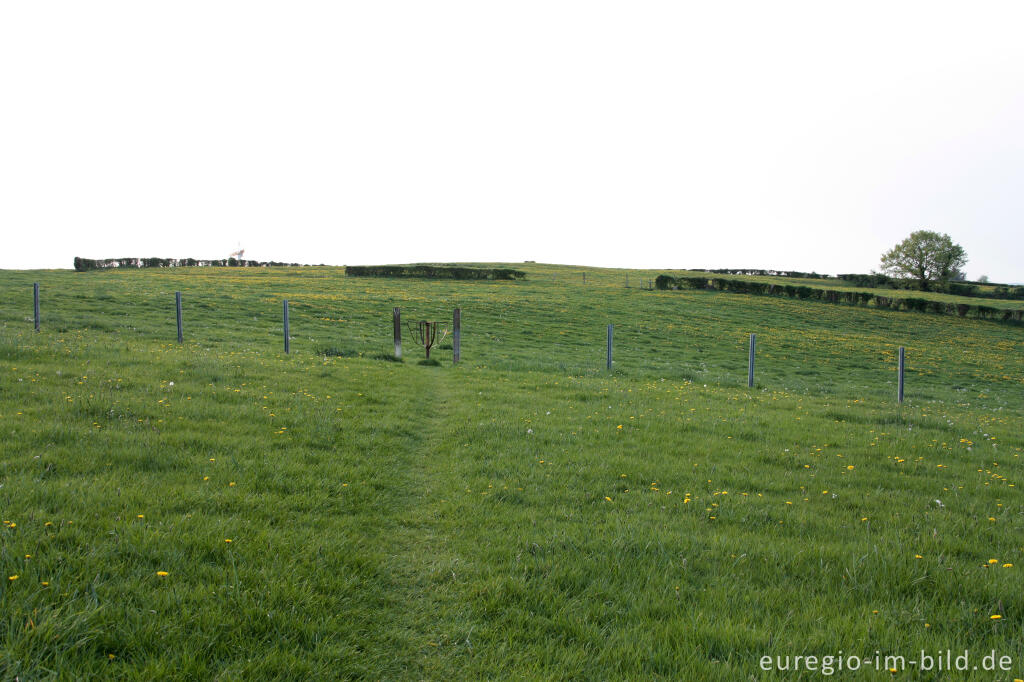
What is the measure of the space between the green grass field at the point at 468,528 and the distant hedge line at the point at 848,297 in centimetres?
4951

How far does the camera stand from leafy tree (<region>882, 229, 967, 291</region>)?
88688 mm

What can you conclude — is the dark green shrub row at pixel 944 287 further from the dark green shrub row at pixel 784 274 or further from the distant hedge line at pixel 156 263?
the distant hedge line at pixel 156 263

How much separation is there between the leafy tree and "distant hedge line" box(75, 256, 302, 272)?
103 metres

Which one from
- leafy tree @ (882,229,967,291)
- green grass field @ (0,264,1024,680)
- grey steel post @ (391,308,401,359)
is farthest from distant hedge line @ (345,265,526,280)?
leafy tree @ (882,229,967,291)

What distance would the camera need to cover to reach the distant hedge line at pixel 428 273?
6256cm

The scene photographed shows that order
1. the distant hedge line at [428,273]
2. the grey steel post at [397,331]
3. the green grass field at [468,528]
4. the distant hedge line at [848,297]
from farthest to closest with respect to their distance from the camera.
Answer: the distant hedge line at [428,273] < the distant hedge line at [848,297] < the grey steel post at [397,331] < the green grass field at [468,528]

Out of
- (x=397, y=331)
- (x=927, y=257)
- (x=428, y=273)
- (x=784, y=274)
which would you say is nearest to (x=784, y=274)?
(x=784, y=274)

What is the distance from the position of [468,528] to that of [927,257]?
110 metres

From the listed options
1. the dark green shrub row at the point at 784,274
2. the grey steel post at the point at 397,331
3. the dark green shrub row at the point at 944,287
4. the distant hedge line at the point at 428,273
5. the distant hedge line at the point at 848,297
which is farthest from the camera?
the dark green shrub row at the point at 784,274

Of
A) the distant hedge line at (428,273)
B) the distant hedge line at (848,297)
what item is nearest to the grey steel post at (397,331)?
the distant hedge line at (428,273)

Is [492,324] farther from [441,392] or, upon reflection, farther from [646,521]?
[646,521]

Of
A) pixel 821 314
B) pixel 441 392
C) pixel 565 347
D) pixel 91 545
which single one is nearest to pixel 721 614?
pixel 91 545

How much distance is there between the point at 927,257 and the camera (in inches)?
3558

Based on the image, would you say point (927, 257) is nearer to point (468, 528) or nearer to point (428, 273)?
point (428, 273)
